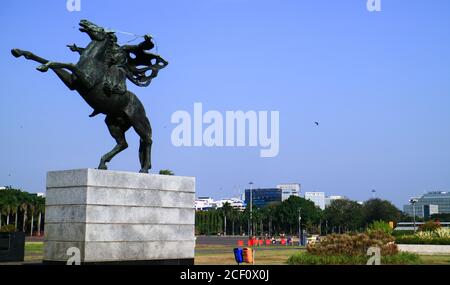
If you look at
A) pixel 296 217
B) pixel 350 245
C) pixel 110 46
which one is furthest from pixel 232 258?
pixel 296 217

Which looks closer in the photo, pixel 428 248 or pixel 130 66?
pixel 130 66

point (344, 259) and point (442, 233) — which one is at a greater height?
point (442, 233)

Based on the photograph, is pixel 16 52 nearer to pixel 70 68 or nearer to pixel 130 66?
pixel 70 68

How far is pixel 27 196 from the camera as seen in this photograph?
303ft

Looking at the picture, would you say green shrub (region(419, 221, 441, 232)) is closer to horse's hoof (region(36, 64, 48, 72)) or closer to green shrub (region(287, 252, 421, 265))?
green shrub (region(287, 252, 421, 265))

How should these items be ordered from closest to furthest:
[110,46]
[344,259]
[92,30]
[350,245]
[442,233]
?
1. [92,30]
2. [110,46]
3. [344,259]
4. [350,245]
5. [442,233]

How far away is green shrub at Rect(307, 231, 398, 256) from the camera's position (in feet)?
71.9

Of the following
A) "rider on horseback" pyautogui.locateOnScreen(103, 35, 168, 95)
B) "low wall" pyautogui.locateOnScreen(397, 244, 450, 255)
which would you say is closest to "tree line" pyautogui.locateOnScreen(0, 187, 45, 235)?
"low wall" pyautogui.locateOnScreen(397, 244, 450, 255)

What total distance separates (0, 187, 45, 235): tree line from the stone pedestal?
75.1 metres

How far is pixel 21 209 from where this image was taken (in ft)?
301

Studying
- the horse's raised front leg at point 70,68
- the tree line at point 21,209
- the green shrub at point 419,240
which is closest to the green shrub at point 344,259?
the green shrub at point 419,240

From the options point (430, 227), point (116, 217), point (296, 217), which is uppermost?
point (296, 217)

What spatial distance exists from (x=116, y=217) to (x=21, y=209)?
8340cm
